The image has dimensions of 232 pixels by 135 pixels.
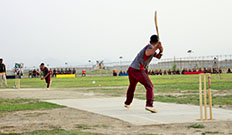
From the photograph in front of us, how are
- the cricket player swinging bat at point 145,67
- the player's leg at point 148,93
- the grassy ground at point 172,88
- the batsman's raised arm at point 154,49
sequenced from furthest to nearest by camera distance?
the grassy ground at point 172,88 → the player's leg at point 148,93 → the cricket player swinging bat at point 145,67 → the batsman's raised arm at point 154,49

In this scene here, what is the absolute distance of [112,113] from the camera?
10586mm

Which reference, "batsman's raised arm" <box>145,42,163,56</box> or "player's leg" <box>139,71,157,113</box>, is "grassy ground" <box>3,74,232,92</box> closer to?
"player's leg" <box>139,71,157,113</box>

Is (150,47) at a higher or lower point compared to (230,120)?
higher

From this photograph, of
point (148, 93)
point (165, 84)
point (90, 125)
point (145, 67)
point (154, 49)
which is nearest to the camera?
point (90, 125)

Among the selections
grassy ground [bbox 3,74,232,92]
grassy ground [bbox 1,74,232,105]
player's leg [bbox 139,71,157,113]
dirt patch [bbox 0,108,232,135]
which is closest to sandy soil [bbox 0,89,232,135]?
dirt patch [bbox 0,108,232,135]

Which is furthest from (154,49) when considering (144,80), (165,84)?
(165,84)

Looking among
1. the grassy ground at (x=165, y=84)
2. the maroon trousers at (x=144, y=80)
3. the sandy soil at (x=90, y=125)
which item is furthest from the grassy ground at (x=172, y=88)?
the sandy soil at (x=90, y=125)

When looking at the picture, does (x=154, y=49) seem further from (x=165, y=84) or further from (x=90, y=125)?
(x=165, y=84)

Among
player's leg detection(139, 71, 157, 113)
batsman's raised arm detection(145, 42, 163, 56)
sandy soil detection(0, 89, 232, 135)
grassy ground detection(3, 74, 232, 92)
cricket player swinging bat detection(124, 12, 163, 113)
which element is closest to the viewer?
sandy soil detection(0, 89, 232, 135)

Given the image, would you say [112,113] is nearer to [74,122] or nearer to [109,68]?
[74,122]

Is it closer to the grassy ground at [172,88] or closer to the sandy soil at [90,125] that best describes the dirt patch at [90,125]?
the sandy soil at [90,125]

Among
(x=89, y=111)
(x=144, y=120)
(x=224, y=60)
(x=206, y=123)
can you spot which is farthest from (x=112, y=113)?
(x=224, y=60)

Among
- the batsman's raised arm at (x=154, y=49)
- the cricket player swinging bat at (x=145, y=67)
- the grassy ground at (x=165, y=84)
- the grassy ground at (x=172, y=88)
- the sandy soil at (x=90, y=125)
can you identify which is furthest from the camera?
the grassy ground at (x=165, y=84)

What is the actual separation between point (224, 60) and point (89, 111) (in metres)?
86.1
